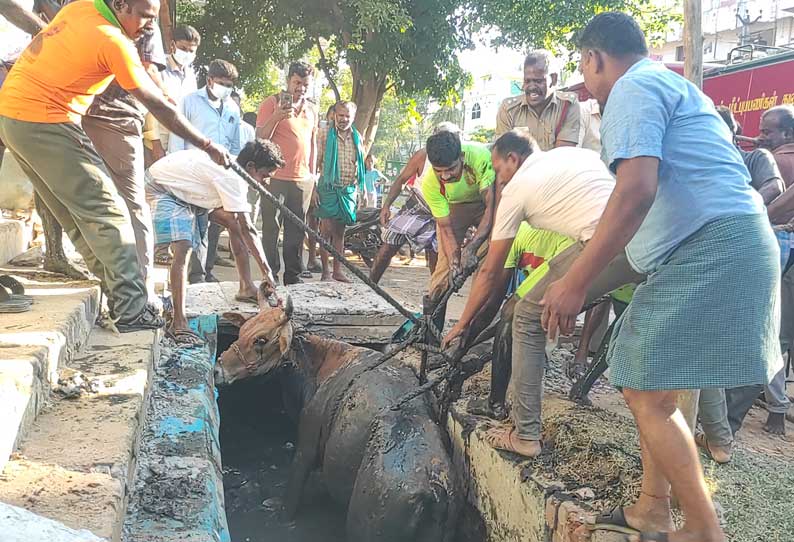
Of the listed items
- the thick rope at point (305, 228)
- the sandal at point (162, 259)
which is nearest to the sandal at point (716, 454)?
the thick rope at point (305, 228)

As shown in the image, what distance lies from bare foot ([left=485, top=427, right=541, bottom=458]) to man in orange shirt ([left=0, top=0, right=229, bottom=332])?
2.06 metres

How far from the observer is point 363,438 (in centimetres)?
407

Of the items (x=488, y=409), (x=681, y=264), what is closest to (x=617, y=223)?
(x=681, y=264)

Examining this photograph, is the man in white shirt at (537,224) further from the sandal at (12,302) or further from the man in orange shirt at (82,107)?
the sandal at (12,302)

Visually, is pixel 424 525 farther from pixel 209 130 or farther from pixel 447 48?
pixel 447 48

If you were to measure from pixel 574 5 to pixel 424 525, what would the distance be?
9955 mm

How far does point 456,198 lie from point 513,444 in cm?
234

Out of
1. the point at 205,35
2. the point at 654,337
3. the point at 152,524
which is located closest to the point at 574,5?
the point at 205,35

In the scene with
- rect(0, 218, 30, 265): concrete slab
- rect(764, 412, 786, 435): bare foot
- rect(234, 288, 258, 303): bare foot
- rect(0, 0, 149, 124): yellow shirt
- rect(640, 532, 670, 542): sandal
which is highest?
rect(0, 0, 149, 124): yellow shirt

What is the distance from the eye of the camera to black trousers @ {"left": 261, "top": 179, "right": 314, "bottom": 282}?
691cm

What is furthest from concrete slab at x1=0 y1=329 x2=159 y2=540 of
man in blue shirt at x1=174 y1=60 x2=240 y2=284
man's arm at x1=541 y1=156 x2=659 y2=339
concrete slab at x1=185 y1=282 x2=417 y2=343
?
man in blue shirt at x1=174 y1=60 x2=240 y2=284

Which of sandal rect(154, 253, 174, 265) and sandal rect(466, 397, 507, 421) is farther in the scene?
sandal rect(154, 253, 174, 265)

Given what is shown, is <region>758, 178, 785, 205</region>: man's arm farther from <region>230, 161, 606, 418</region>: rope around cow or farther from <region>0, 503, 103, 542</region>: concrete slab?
<region>0, 503, 103, 542</region>: concrete slab

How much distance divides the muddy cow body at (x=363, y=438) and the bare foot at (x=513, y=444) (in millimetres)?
325
